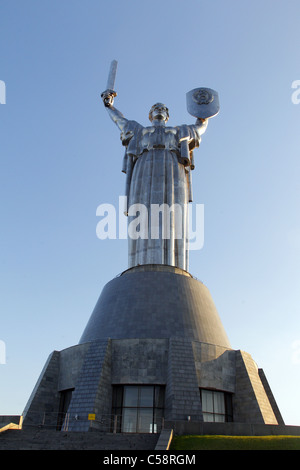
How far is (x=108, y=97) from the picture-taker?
33.2 metres

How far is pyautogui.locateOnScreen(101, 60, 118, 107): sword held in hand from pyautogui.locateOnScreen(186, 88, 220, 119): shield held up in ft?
19.5

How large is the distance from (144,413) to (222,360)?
15.6ft

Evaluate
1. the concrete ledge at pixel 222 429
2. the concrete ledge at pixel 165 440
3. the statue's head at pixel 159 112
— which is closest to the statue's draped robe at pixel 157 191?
the statue's head at pixel 159 112

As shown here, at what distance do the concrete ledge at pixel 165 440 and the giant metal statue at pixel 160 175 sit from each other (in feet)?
42.7

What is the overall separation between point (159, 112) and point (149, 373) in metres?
20.1

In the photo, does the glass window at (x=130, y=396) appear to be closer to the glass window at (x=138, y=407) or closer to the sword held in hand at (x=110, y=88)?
the glass window at (x=138, y=407)

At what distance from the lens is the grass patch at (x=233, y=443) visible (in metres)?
13.3

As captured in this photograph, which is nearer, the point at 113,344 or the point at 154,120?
the point at 113,344

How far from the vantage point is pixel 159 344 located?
20.6m

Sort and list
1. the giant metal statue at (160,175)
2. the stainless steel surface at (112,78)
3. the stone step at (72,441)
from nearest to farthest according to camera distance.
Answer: the stone step at (72,441) → the giant metal statue at (160,175) → the stainless steel surface at (112,78)

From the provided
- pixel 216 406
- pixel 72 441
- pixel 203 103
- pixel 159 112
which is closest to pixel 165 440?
pixel 72 441

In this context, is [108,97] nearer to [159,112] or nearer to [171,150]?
[159,112]
